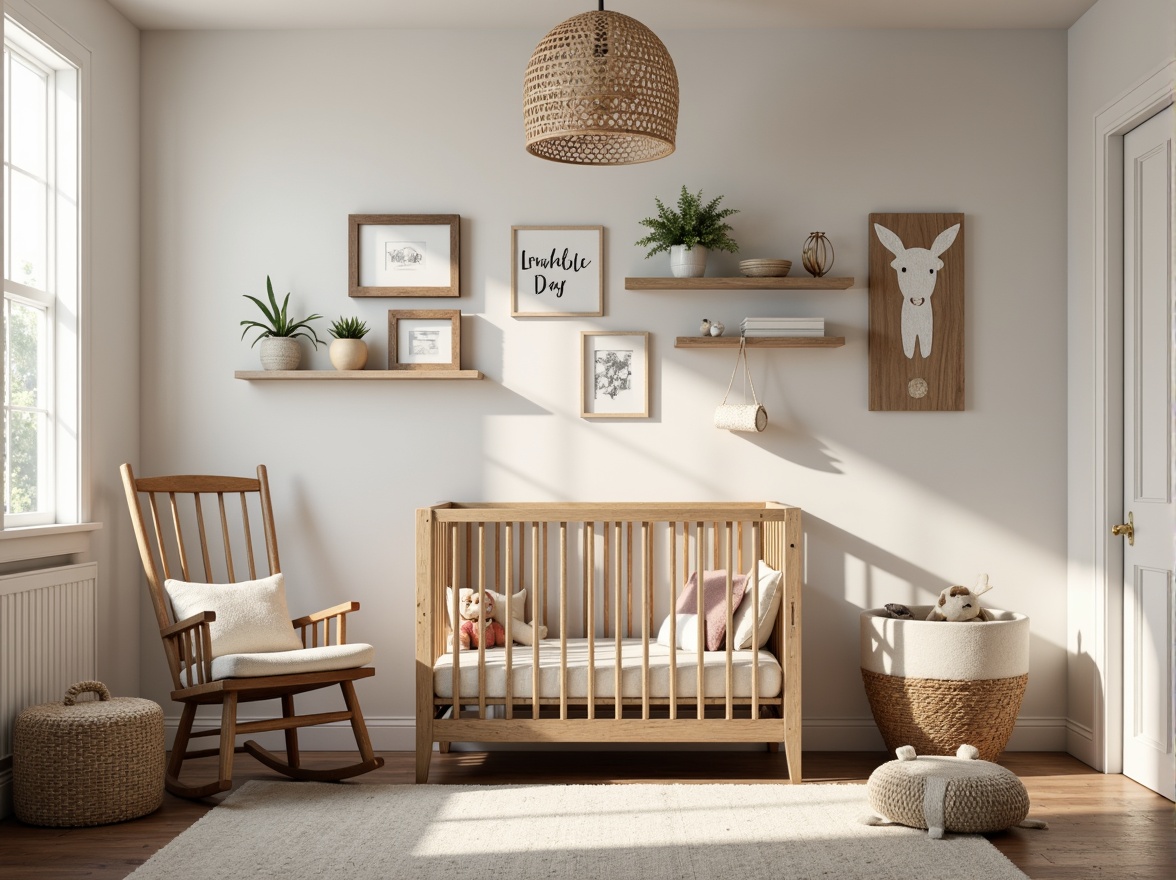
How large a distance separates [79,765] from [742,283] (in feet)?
8.50

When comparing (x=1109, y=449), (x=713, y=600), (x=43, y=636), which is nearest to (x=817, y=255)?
(x=1109, y=449)

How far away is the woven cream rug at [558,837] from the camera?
2555 mm

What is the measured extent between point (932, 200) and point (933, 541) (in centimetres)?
127

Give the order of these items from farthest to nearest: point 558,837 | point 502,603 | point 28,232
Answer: point 502,603 < point 28,232 < point 558,837

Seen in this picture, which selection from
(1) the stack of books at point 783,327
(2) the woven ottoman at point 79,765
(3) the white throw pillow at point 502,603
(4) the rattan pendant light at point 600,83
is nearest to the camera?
(4) the rattan pendant light at point 600,83

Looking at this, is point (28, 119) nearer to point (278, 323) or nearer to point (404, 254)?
point (278, 323)

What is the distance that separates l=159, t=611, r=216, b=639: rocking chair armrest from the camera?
3.08 meters

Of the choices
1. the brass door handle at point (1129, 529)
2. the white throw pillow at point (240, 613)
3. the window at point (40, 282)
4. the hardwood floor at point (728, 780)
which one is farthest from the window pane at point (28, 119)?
the brass door handle at point (1129, 529)

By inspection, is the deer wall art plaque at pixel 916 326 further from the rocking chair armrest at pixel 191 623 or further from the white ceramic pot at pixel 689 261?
the rocking chair armrest at pixel 191 623

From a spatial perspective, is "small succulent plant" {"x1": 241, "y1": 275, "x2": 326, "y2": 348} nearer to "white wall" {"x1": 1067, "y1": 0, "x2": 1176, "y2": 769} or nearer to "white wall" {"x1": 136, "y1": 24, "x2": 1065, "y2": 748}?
"white wall" {"x1": 136, "y1": 24, "x2": 1065, "y2": 748}

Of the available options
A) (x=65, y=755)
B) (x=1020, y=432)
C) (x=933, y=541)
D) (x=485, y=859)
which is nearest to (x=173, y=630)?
(x=65, y=755)

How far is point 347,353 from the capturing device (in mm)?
3793

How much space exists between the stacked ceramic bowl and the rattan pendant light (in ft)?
3.78

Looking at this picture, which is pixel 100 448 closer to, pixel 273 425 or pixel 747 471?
pixel 273 425
